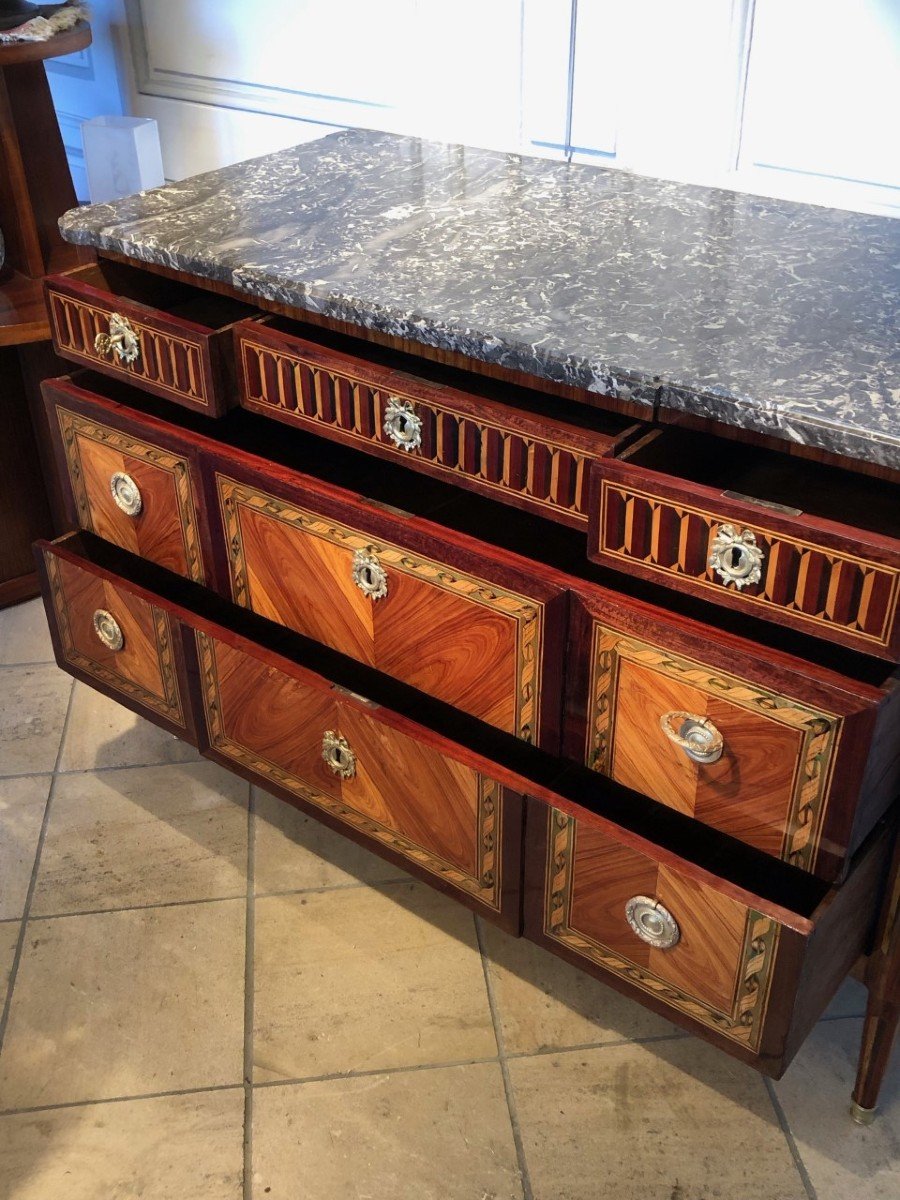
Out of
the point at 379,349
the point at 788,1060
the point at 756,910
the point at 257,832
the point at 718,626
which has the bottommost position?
the point at 257,832

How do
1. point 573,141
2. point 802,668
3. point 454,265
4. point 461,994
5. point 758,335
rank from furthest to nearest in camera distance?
point 573,141 → point 461,994 → point 454,265 → point 758,335 → point 802,668

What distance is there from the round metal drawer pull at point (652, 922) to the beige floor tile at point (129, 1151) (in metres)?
0.46

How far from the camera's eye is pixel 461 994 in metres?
1.41

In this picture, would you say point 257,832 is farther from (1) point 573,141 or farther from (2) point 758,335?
(1) point 573,141

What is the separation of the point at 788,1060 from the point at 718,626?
38 cm

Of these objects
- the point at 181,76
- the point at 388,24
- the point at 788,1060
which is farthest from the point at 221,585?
the point at 181,76

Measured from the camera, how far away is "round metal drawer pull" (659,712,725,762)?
106 cm

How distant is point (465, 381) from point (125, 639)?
567 mm

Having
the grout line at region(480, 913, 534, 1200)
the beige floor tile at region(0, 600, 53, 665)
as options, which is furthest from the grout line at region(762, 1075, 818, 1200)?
the beige floor tile at region(0, 600, 53, 665)

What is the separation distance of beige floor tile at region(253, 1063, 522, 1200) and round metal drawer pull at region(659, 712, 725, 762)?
0.46 m

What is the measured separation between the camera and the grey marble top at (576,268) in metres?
1.02

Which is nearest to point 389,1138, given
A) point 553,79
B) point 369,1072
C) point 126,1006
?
point 369,1072

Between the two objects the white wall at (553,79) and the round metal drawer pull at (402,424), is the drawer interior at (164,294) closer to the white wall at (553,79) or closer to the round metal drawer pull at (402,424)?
the round metal drawer pull at (402,424)

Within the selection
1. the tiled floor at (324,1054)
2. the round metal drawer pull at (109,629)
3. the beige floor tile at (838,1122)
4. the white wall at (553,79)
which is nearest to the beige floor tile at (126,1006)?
the tiled floor at (324,1054)
